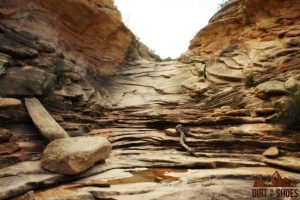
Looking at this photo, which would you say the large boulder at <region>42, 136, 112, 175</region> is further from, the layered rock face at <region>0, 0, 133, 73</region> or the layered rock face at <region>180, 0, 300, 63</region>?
the layered rock face at <region>180, 0, 300, 63</region>

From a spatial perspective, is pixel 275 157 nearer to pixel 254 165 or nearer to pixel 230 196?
pixel 254 165

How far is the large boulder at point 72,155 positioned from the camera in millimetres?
7830

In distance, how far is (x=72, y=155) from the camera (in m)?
7.91

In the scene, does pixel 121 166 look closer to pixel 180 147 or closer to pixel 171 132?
pixel 180 147

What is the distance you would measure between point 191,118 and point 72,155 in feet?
20.6

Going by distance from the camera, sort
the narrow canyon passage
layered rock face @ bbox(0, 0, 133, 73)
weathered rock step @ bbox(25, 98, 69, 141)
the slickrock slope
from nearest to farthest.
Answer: the narrow canyon passage < the slickrock slope < weathered rock step @ bbox(25, 98, 69, 141) < layered rock face @ bbox(0, 0, 133, 73)

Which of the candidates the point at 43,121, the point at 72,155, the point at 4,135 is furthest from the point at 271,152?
the point at 4,135

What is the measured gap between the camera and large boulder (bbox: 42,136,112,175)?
7.83 metres

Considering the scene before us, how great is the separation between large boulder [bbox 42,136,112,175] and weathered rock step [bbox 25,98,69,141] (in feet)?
4.05

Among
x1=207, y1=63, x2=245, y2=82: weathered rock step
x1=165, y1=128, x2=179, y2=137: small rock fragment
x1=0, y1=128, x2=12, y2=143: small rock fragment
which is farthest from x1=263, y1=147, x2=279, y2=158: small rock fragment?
x1=0, y1=128, x2=12, y2=143: small rock fragment

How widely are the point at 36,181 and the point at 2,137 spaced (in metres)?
2.55

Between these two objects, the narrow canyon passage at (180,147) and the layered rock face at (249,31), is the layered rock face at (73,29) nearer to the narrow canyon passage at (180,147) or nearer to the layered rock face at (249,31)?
the narrow canyon passage at (180,147)

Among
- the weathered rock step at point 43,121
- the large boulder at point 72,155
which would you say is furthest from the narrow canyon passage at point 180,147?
the weathered rock step at point 43,121

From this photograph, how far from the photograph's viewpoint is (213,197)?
6.66 metres
